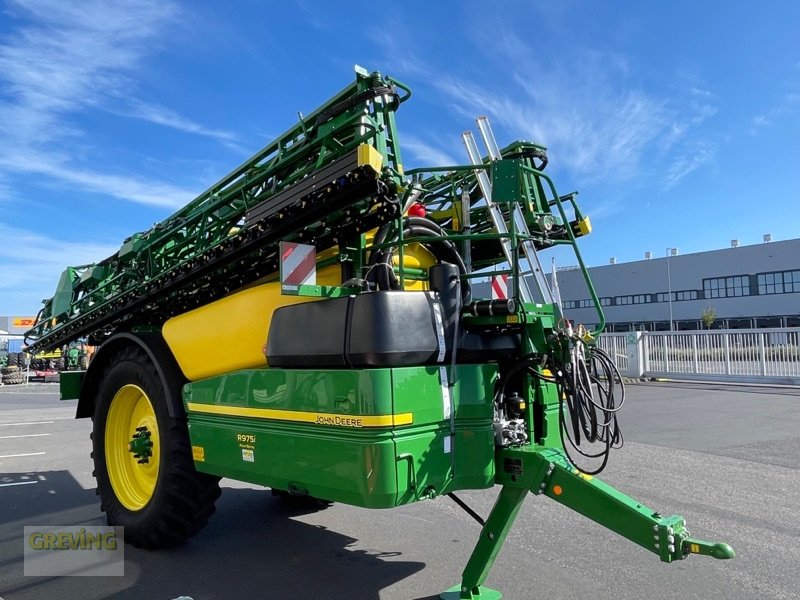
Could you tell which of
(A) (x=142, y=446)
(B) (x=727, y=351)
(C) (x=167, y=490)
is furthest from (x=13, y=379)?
(B) (x=727, y=351)

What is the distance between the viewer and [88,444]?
984 centimetres

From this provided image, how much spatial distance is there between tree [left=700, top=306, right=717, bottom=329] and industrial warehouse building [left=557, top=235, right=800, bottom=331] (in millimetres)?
142

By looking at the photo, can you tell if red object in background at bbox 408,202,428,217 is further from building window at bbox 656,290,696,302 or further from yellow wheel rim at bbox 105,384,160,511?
building window at bbox 656,290,696,302

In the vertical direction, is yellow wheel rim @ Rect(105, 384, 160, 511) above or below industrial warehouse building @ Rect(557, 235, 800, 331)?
below

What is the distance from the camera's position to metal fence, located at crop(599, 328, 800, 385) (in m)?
15.9

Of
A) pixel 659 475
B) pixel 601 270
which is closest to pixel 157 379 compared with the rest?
pixel 659 475

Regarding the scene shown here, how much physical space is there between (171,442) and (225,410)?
74 centimetres

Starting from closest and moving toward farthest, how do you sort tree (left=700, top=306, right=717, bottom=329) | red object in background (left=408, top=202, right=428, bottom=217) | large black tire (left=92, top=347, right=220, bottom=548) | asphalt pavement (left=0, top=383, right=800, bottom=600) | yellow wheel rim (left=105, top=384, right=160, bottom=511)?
1. asphalt pavement (left=0, top=383, right=800, bottom=600)
2. red object in background (left=408, top=202, right=428, bottom=217)
3. large black tire (left=92, top=347, right=220, bottom=548)
4. yellow wheel rim (left=105, top=384, right=160, bottom=511)
5. tree (left=700, top=306, right=717, bottom=329)

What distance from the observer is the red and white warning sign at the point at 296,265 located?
343cm

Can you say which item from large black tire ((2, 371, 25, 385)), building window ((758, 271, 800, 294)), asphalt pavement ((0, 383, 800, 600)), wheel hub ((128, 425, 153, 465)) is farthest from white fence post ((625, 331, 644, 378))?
building window ((758, 271, 800, 294))

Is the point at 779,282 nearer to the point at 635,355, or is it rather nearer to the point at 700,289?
the point at 700,289

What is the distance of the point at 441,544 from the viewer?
4637mm

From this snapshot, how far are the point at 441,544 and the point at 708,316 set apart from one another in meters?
46.8

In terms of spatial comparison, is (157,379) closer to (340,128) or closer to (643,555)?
(340,128)
